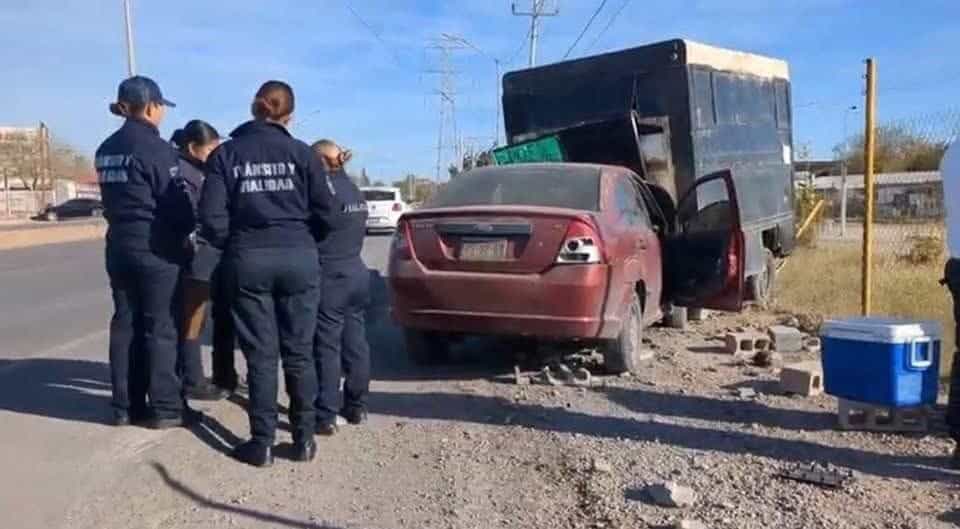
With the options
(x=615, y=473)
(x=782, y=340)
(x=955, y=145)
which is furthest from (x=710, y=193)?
(x=615, y=473)

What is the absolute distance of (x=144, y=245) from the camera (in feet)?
18.3

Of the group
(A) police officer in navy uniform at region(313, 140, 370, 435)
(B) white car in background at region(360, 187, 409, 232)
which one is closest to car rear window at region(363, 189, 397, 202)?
(B) white car in background at region(360, 187, 409, 232)

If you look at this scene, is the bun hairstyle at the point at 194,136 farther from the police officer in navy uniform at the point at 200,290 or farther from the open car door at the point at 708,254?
the open car door at the point at 708,254

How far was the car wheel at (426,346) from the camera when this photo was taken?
24.9ft

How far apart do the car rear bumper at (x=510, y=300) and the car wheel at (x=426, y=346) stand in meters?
0.43

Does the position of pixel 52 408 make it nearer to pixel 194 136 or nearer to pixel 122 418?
pixel 122 418

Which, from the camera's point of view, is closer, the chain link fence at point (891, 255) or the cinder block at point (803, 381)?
the cinder block at point (803, 381)

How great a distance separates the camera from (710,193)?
31.3ft

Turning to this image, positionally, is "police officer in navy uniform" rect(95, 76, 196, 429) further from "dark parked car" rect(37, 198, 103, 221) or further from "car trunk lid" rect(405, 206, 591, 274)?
"dark parked car" rect(37, 198, 103, 221)

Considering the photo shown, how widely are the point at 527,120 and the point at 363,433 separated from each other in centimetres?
614

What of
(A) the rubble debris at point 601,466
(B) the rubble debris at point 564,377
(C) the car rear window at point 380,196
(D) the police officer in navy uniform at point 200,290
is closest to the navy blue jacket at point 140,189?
(D) the police officer in navy uniform at point 200,290

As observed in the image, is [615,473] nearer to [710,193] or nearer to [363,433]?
[363,433]

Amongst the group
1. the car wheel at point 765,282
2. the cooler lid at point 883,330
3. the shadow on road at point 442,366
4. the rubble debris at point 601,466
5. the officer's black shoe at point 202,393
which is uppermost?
the cooler lid at point 883,330

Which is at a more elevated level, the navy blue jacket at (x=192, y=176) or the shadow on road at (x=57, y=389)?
the navy blue jacket at (x=192, y=176)
